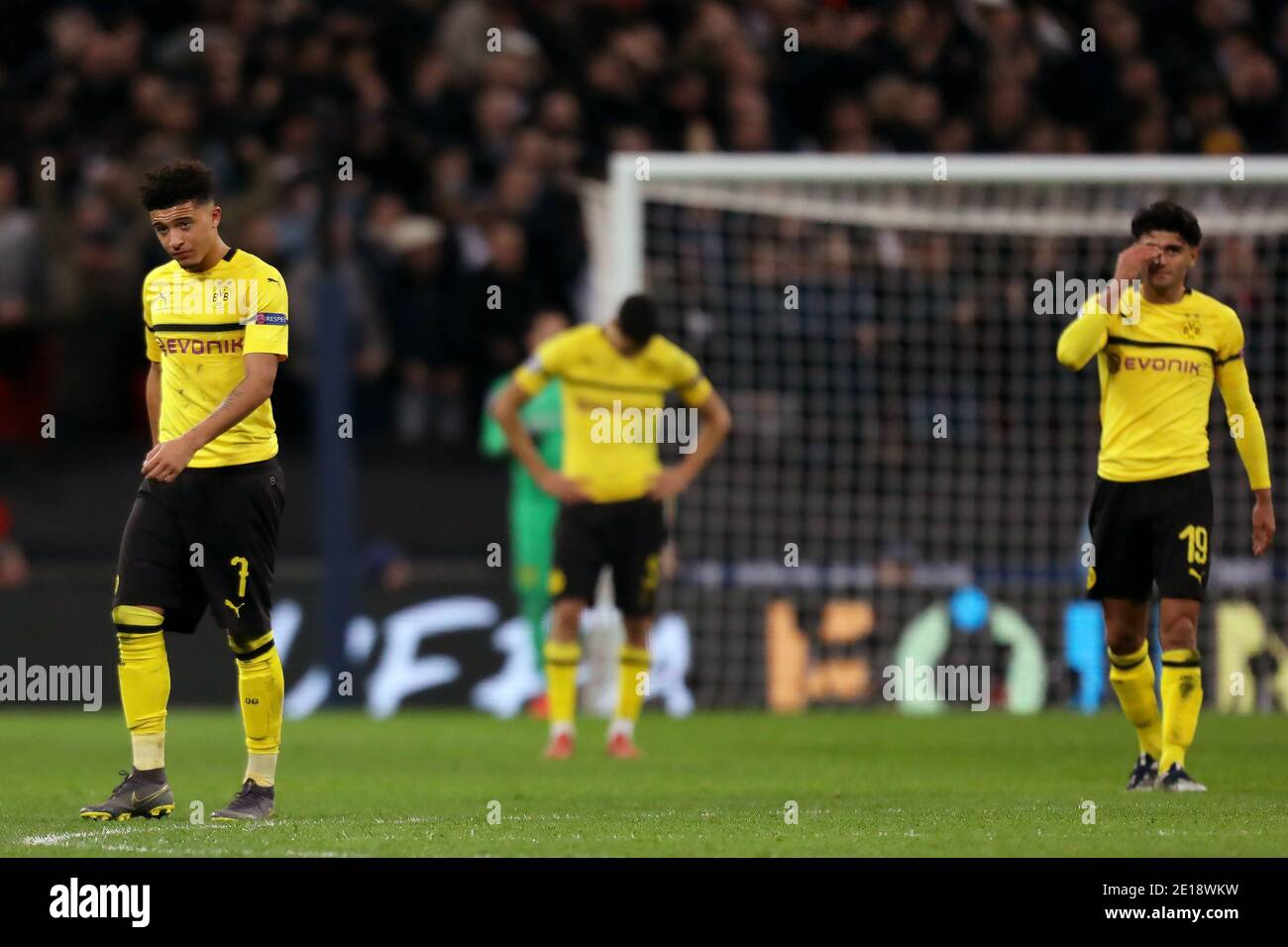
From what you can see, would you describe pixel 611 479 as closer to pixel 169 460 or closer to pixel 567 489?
pixel 567 489

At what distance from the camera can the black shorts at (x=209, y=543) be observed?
24.8 ft

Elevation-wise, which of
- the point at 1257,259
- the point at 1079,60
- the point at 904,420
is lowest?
the point at 904,420

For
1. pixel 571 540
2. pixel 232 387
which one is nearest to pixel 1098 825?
pixel 232 387

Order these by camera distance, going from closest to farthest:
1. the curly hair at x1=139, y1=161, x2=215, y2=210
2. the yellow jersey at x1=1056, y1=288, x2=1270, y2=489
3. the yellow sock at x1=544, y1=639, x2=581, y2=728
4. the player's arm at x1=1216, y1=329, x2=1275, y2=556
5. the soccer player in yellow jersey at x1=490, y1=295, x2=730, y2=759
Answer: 1. the curly hair at x1=139, y1=161, x2=215, y2=210
2. the yellow jersey at x1=1056, y1=288, x2=1270, y2=489
3. the player's arm at x1=1216, y1=329, x2=1275, y2=556
4. the yellow sock at x1=544, y1=639, x2=581, y2=728
5. the soccer player in yellow jersey at x1=490, y1=295, x2=730, y2=759

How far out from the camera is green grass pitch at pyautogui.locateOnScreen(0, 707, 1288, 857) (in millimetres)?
6789

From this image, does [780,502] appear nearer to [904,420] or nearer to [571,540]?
[904,420]

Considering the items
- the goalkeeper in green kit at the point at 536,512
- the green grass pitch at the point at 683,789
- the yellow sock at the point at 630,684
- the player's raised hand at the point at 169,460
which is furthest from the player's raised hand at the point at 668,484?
the player's raised hand at the point at 169,460

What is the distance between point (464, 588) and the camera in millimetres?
14484

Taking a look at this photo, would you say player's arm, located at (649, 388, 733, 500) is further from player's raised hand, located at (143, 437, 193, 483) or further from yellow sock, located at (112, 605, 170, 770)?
player's raised hand, located at (143, 437, 193, 483)

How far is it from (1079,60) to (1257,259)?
3738 mm

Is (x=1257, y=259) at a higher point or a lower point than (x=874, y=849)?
higher

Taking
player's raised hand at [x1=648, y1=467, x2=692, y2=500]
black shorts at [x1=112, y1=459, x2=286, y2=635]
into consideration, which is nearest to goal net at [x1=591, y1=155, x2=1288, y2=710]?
player's raised hand at [x1=648, y1=467, x2=692, y2=500]

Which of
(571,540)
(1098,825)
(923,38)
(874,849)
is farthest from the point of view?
(923,38)

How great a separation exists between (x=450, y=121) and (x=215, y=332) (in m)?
9.63
